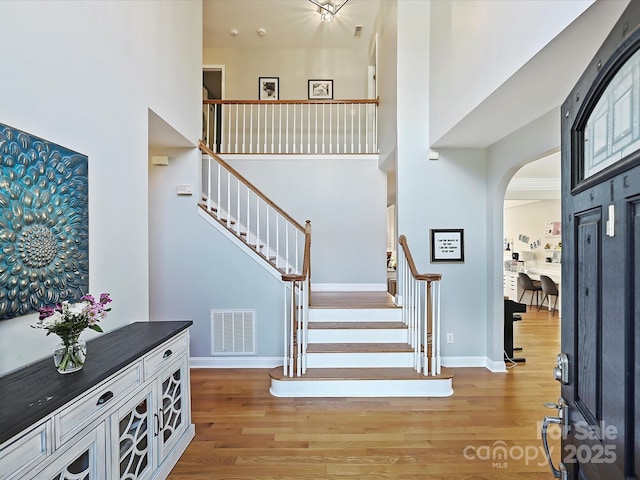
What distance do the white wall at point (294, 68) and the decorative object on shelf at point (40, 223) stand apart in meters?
5.51

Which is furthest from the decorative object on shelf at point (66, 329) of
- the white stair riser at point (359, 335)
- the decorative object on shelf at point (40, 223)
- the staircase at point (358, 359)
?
the white stair riser at point (359, 335)

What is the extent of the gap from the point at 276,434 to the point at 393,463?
92 centimetres

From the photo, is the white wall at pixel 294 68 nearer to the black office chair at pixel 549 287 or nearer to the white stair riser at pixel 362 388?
the black office chair at pixel 549 287

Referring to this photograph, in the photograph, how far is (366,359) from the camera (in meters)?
3.78

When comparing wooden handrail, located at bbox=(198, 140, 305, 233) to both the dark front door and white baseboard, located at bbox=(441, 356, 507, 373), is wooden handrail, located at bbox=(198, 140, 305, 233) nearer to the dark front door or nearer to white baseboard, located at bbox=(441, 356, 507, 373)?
white baseboard, located at bbox=(441, 356, 507, 373)

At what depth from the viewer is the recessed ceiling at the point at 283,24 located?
567 cm

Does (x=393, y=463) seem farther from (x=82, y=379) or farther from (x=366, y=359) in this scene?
(x=82, y=379)

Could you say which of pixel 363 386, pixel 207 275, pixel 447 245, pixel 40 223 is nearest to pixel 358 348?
pixel 363 386

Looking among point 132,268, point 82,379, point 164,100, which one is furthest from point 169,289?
point 82,379

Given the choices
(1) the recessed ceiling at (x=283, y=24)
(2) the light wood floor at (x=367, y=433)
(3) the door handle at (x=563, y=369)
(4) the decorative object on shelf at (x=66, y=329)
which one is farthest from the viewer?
(1) the recessed ceiling at (x=283, y=24)

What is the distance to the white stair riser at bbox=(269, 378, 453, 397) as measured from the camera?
3461mm

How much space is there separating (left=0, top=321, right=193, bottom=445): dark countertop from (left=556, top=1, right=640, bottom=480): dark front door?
5.75 feet

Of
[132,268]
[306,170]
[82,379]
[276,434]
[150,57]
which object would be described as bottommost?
[276,434]

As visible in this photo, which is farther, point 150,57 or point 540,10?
point 150,57
